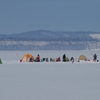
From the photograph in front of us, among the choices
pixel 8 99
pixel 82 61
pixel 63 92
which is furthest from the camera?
pixel 82 61

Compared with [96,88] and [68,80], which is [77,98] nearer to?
[96,88]

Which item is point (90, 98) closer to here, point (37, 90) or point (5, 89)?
point (37, 90)

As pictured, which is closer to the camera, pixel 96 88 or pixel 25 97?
pixel 25 97

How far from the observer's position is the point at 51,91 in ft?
38.8

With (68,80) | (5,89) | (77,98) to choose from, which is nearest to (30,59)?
(68,80)

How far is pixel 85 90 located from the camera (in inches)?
476

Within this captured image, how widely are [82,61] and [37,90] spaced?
16.2 m

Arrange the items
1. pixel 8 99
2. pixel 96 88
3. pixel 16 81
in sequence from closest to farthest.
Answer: pixel 8 99
pixel 96 88
pixel 16 81

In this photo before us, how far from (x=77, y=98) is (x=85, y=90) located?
1531 millimetres

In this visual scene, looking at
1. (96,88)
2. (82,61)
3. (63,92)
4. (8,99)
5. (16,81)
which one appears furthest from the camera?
(82,61)

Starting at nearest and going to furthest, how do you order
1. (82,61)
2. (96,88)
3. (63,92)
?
1. (63,92)
2. (96,88)
3. (82,61)

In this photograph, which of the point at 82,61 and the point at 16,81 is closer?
the point at 16,81

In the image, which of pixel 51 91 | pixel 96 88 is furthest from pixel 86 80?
A: pixel 51 91

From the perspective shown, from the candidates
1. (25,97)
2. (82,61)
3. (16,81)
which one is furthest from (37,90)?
(82,61)
